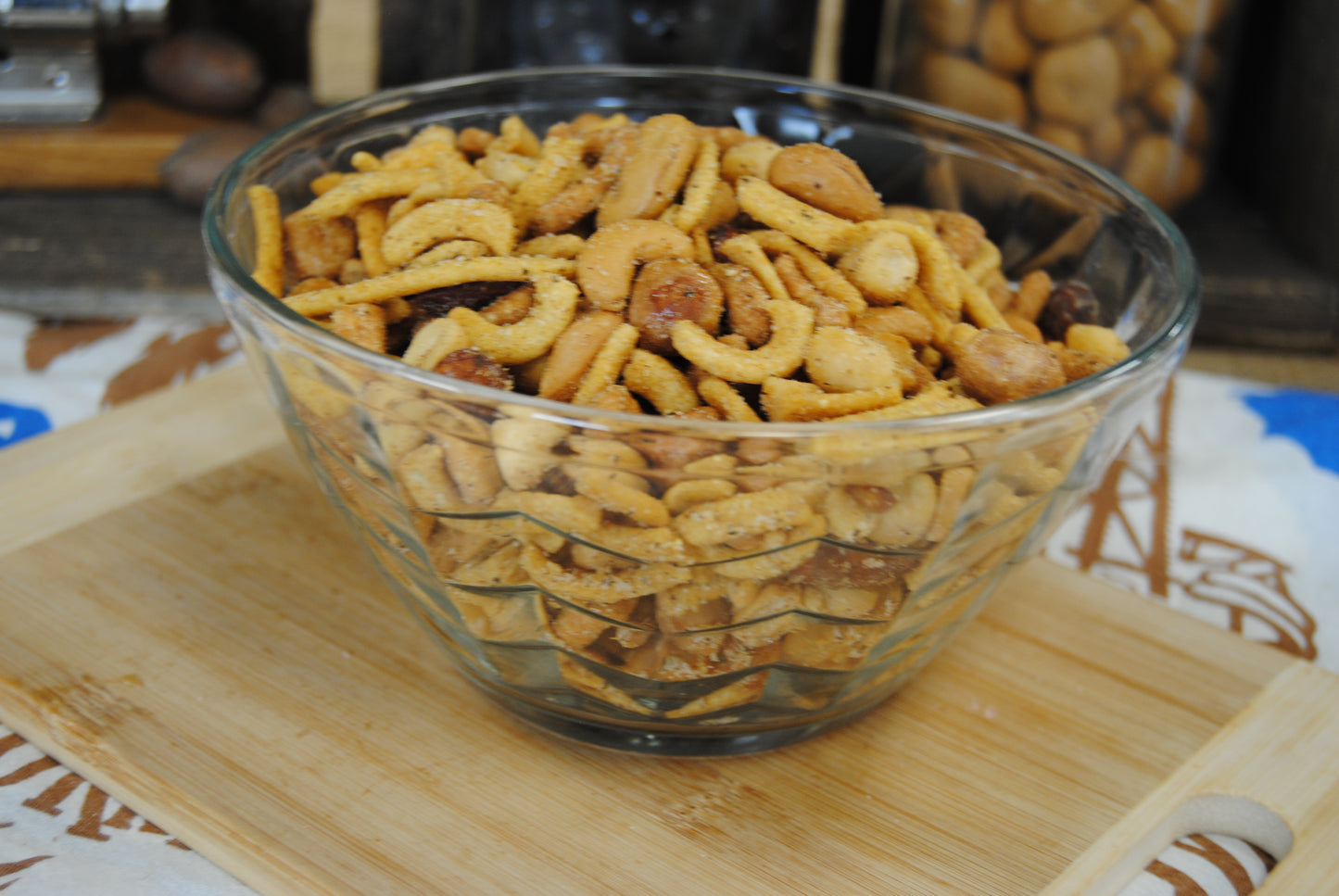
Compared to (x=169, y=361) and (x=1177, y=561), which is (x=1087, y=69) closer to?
(x=1177, y=561)

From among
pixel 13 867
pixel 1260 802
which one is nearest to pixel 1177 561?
pixel 1260 802

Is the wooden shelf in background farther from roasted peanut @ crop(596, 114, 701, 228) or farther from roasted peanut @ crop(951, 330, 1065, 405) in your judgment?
roasted peanut @ crop(951, 330, 1065, 405)

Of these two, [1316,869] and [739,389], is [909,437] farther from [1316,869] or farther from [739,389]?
[1316,869]

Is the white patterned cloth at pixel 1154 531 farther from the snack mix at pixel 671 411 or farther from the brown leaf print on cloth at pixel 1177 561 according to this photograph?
the snack mix at pixel 671 411

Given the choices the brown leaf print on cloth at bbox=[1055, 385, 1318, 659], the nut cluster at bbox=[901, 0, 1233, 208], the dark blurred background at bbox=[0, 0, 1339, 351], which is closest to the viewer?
the brown leaf print on cloth at bbox=[1055, 385, 1318, 659]

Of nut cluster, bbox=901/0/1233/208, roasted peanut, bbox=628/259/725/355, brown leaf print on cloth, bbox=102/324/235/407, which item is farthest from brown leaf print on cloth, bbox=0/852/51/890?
nut cluster, bbox=901/0/1233/208

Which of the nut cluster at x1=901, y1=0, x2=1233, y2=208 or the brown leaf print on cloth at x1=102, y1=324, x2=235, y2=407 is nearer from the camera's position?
the brown leaf print on cloth at x1=102, y1=324, x2=235, y2=407

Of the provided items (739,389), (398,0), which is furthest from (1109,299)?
(398,0)
